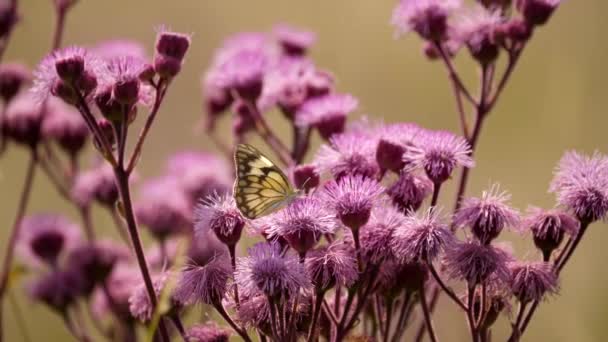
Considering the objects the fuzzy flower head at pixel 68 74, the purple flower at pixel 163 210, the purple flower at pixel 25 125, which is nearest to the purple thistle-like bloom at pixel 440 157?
the fuzzy flower head at pixel 68 74

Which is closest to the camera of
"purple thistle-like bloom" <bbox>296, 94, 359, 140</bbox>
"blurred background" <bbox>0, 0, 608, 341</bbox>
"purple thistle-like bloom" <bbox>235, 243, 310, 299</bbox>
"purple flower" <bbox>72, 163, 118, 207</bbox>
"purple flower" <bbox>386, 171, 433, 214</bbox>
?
"purple thistle-like bloom" <bbox>235, 243, 310, 299</bbox>

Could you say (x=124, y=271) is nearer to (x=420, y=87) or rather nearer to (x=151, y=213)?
(x=151, y=213)

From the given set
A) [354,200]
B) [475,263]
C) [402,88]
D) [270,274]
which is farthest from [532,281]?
[402,88]

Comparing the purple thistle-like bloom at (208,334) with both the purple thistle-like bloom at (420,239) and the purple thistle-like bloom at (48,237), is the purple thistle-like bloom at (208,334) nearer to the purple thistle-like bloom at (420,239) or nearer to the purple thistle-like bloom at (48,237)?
the purple thistle-like bloom at (420,239)

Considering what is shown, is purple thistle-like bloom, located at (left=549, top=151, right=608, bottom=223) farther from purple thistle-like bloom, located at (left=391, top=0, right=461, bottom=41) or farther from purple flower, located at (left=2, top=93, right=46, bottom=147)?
purple flower, located at (left=2, top=93, right=46, bottom=147)

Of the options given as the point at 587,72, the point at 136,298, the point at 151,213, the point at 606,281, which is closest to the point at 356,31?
the point at 587,72

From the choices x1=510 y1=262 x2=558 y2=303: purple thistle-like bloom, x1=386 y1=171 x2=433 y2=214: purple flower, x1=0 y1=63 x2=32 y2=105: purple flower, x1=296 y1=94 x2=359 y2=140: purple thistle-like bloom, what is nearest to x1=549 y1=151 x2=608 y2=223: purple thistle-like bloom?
x1=510 y1=262 x2=558 y2=303: purple thistle-like bloom

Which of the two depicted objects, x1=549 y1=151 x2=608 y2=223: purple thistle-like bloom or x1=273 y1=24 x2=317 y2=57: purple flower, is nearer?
x1=549 y1=151 x2=608 y2=223: purple thistle-like bloom
